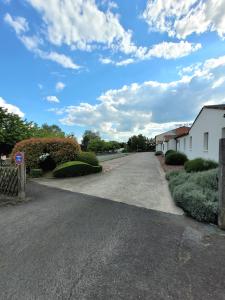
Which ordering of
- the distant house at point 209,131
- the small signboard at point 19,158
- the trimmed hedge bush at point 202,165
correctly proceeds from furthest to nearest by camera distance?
the trimmed hedge bush at point 202,165 → the distant house at point 209,131 → the small signboard at point 19,158

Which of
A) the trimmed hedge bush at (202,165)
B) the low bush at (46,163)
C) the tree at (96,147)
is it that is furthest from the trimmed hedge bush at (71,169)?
the tree at (96,147)

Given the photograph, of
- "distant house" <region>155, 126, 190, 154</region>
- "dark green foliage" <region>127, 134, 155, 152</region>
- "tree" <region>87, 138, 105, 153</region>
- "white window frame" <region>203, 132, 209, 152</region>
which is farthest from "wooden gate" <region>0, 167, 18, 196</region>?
"dark green foliage" <region>127, 134, 155, 152</region>

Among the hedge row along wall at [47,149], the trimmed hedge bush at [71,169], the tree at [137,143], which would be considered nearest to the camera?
the trimmed hedge bush at [71,169]

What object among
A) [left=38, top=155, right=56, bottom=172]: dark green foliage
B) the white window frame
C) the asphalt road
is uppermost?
the white window frame

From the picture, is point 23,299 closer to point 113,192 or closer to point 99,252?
point 99,252

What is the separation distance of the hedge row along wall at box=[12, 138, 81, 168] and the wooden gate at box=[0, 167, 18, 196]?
19.7 ft

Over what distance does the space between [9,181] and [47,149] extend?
21.6 feet

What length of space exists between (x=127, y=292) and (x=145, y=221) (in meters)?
2.81

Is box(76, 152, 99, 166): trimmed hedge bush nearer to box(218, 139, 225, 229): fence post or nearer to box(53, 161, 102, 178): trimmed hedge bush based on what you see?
box(53, 161, 102, 178): trimmed hedge bush

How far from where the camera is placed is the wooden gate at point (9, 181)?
27.1 feet

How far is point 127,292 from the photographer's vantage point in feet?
9.21

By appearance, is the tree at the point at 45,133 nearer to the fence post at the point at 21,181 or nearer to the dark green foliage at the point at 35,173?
the dark green foliage at the point at 35,173

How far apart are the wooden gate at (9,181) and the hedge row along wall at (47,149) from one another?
6.01m

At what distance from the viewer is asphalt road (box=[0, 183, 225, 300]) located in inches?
112
